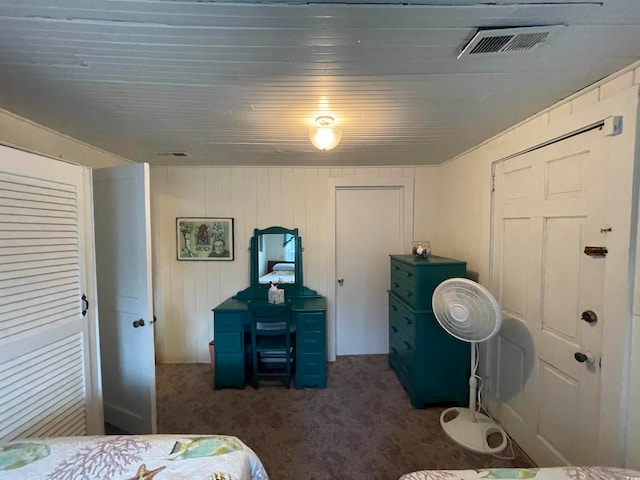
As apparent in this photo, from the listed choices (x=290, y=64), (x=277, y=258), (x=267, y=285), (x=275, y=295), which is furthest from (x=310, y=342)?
(x=290, y=64)

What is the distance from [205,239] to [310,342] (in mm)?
1650

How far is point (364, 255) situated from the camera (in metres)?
3.48

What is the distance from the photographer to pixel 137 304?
2.04 m

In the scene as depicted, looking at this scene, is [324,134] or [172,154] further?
[172,154]

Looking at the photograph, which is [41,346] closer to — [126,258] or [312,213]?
[126,258]

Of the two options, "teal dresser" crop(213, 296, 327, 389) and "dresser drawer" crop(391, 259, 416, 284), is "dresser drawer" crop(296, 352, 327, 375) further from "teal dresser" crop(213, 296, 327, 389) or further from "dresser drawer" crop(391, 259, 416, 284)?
"dresser drawer" crop(391, 259, 416, 284)

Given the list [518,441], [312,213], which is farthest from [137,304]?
[518,441]

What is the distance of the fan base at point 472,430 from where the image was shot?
201 centimetres

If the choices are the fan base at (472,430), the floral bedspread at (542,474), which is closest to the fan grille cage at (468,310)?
the fan base at (472,430)

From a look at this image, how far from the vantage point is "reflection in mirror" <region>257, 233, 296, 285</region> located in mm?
3322

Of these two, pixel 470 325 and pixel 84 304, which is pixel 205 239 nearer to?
pixel 84 304

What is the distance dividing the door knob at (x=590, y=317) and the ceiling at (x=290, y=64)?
3.86 feet

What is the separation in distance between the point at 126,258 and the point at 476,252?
2.82 metres

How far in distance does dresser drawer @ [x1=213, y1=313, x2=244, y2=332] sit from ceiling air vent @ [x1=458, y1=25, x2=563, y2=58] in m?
2.64
